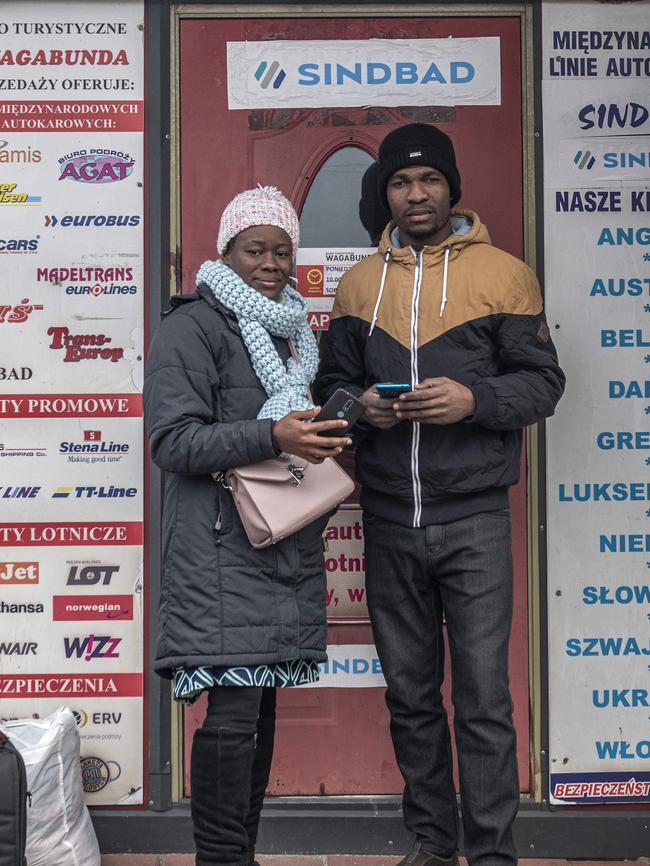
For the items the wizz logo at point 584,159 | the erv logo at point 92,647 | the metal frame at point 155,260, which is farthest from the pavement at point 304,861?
the wizz logo at point 584,159

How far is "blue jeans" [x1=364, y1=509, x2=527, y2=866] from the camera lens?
2.88 metres

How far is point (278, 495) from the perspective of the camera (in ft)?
8.41

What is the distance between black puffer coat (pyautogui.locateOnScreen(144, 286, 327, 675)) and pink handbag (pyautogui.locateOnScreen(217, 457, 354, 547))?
6 cm

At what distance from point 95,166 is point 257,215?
3.45 ft

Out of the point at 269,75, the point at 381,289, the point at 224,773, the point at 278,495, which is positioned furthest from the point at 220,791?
the point at 269,75

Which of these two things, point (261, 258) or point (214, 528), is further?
point (261, 258)

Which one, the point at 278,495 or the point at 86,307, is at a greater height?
the point at 86,307

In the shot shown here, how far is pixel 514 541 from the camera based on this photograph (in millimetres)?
3559

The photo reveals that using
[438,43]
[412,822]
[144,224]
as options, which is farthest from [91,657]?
[438,43]

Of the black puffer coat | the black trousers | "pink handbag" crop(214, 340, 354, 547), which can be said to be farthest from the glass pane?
the black trousers

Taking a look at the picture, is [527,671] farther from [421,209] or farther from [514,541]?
[421,209]

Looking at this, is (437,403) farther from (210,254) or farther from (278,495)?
(210,254)

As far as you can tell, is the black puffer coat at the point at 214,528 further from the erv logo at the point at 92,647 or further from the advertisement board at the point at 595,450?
the advertisement board at the point at 595,450

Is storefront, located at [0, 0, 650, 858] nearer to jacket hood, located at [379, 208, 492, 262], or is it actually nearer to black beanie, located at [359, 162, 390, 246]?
black beanie, located at [359, 162, 390, 246]
